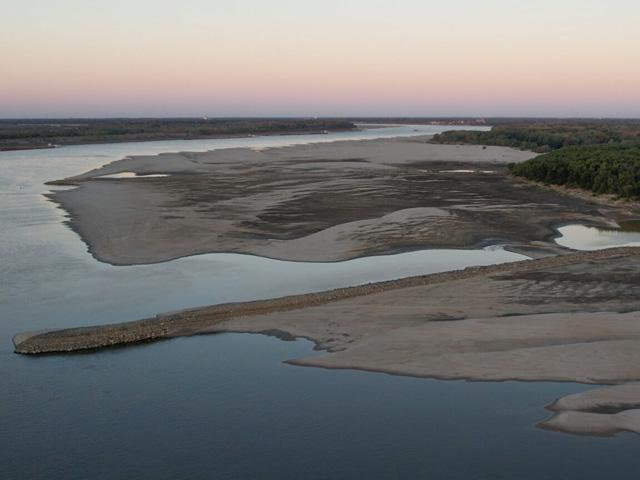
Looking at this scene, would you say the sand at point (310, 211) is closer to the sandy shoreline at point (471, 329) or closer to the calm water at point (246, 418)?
the sandy shoreline at point (471, 329)

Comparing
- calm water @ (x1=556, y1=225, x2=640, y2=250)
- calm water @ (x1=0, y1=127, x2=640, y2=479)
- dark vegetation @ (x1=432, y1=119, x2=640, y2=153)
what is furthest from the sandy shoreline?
dark vegetation @ (x1=432, y1=119, x2=640, y2=153)

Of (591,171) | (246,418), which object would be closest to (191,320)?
(246,418)

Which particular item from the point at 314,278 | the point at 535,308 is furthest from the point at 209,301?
the point at 535,308

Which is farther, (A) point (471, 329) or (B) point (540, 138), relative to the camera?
(B) point (540, 138)

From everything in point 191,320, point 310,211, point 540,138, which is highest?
point 540,138

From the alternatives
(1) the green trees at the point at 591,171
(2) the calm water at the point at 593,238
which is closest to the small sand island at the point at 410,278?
(2) the calm water at the point at 593,238

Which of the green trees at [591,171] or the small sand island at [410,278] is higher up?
the green trees at [591,171]

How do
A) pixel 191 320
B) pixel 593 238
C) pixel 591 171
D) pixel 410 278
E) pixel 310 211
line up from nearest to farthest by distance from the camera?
1. pixel 191 320
2. pixel 410 278
3. pixel 593 238
4. pixel 310 211
5. pixel 591 171

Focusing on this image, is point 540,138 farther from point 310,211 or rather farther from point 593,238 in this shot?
point 593,238
